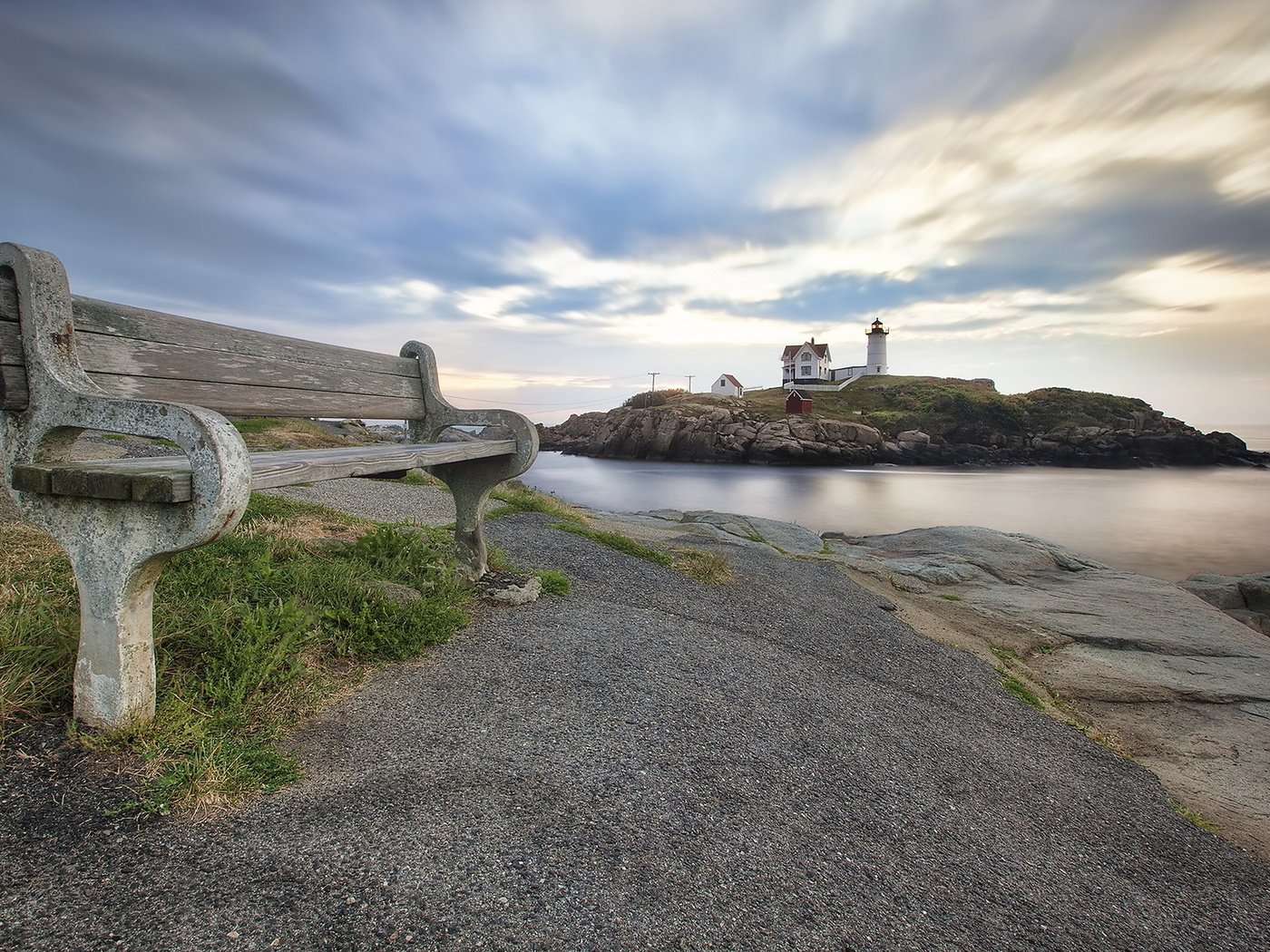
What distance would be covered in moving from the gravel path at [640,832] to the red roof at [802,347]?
82478mm

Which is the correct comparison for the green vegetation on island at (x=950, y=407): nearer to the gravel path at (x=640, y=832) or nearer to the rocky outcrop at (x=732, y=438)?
the rocky outcrop at (x=732, y=438)

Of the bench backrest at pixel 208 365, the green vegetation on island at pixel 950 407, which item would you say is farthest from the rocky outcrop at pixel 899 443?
the bench backrest at pixel 208 365

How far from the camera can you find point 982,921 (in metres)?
2.50

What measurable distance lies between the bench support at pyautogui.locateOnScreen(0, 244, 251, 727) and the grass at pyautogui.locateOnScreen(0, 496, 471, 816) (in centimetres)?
22

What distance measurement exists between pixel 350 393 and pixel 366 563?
123cm

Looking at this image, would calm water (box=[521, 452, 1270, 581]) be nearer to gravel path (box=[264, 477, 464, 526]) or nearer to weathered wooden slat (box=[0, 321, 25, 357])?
gravel path (box=[264, 477, 464, 526])

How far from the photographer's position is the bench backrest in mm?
2639

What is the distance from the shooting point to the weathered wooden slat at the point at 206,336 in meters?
2.75

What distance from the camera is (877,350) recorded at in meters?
85.9

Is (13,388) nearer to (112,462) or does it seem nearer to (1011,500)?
(112,462)

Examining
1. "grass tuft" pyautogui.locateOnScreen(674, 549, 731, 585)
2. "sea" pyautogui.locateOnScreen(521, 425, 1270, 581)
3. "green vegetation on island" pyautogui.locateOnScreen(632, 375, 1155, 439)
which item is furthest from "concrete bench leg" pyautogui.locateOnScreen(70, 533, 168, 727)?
"green vegetation on island" pyautogui.locateOnScreen(632, 375, 1155, 439)

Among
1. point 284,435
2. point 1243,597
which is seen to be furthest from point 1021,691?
point 284,435

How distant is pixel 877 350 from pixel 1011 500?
53806mm

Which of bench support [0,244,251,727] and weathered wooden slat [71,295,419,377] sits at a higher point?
weathered wooden slat [71,295,419,377]
